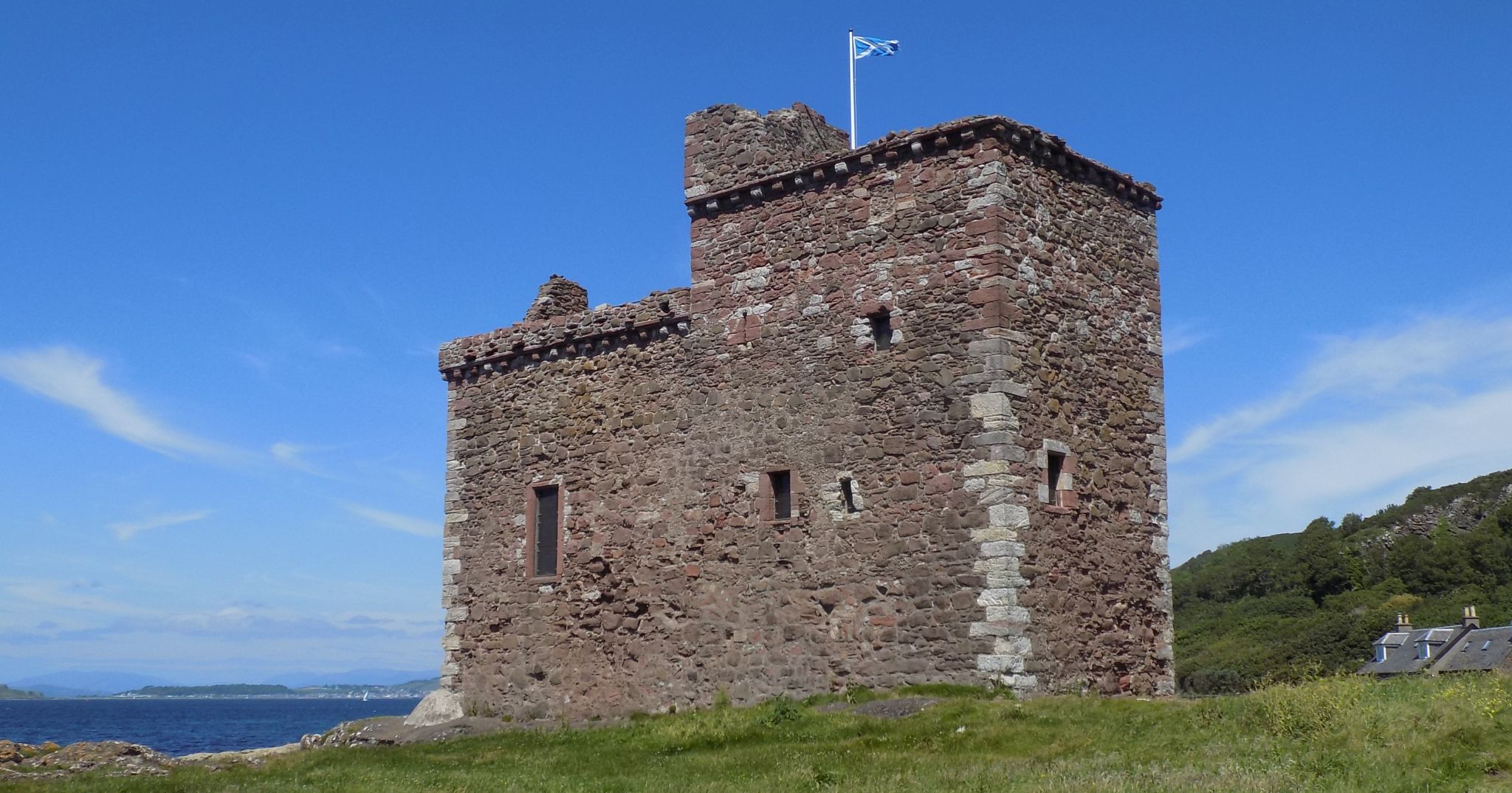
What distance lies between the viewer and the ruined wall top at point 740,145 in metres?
19.8

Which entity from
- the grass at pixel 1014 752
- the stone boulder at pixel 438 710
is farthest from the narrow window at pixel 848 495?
the stone boulder at pixel 438 710

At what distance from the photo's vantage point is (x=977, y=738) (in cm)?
1392

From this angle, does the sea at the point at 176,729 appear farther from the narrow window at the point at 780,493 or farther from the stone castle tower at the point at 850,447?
the narrow window at the point at 780,493

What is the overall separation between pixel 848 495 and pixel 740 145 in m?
5.57

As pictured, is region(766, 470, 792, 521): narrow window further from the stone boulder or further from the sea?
the sea

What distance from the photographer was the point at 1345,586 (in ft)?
236

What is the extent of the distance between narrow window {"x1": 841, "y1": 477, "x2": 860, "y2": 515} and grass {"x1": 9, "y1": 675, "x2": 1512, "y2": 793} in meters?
2.36

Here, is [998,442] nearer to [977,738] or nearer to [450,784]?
[977,738]

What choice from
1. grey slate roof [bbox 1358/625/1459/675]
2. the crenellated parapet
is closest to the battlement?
the crenellated parapet

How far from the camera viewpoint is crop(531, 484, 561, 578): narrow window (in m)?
21.7

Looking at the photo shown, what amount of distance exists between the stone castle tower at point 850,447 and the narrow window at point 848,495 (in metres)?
0.03

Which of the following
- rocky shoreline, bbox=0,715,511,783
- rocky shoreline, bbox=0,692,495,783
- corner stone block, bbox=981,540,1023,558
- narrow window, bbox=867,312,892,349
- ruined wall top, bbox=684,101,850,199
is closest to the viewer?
corner stone block, bbox=981,540,1023,558

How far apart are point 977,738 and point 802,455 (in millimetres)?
5534

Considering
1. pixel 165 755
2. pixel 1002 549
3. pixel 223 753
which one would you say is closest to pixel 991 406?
pixel 1002 549
